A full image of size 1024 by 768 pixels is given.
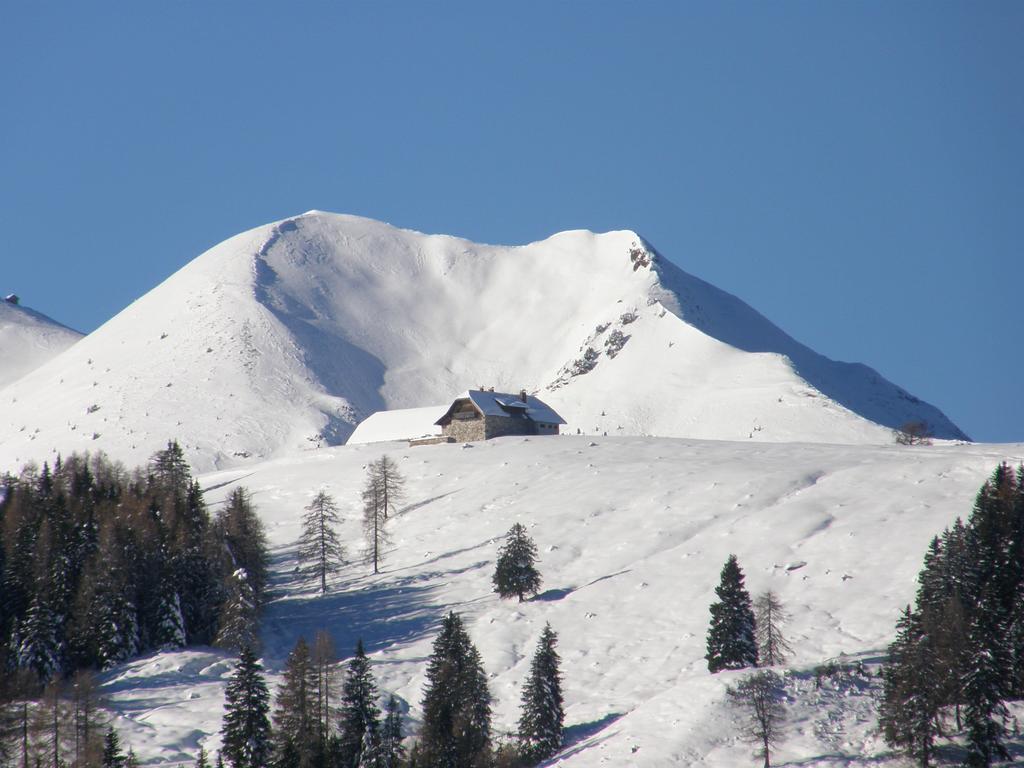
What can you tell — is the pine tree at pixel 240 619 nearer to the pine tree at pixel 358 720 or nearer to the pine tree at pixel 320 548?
the pine tree at pixel 320 548

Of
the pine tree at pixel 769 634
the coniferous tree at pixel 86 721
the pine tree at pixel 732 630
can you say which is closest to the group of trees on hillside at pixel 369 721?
the coniferous tree at pixel 86 721

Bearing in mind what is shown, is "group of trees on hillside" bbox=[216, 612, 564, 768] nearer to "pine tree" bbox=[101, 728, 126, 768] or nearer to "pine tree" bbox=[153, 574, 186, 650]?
"pine tree" bbox=[101, 728, 126, 768]

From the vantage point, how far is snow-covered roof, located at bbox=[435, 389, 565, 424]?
11484 cm

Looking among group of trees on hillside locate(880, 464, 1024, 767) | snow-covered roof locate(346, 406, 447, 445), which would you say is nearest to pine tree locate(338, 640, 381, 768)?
group of trees on hillside locate(880, 464, 1024, 767)

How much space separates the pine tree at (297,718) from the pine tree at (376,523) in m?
25.9

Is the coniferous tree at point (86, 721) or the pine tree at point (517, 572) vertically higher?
the pine tree at point (517, 572)

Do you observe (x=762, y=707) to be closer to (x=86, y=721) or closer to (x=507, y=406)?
(x=86, y=721)

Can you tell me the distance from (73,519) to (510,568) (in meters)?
25.1

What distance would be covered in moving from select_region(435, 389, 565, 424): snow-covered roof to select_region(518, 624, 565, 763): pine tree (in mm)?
63066

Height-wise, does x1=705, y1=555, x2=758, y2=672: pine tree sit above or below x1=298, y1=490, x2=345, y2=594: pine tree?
below

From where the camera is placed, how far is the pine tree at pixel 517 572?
2672 inches

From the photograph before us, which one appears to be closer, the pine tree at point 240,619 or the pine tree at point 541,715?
the pine tree at point 541,715

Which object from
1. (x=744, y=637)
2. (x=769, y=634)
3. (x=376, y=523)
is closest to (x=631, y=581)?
(x=769, y=634)

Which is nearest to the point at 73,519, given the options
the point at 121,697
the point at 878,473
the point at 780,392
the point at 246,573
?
the point at 246,573
